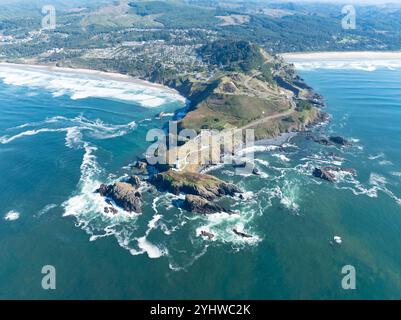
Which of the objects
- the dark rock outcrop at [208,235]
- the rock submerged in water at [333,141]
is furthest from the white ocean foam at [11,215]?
the rock submerged in water at [333,141]

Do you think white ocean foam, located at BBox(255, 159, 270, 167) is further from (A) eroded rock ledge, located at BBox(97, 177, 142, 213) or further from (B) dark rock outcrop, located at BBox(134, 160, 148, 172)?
(A) eroded rock ledge, located at BBox(97, 177, 142, 213)

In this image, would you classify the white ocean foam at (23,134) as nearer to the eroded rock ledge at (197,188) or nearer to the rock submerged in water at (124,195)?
the rock submerged in water at (124,195)

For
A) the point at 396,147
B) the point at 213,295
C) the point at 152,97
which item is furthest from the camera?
the point at 152,97

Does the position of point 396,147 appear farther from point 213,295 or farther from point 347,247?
point 213,295

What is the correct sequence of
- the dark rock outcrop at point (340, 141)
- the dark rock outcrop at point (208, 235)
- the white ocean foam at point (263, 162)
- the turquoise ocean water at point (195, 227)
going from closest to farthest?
the turquoise ocean water at point (195, 227), the dark rock outcrop at point (208, 235), the white ocean foam at point (263, 162), the dark rock outcrop at point (340, 141)

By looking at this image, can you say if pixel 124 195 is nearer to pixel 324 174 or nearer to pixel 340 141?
pixel 324 174

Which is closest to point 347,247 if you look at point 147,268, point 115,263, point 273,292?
point 273,292
